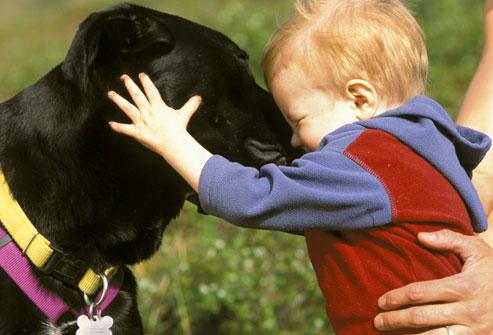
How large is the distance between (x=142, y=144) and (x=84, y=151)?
179mm

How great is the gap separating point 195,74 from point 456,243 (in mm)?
962

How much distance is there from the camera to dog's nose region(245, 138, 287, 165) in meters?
2.83

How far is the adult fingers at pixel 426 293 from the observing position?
236 cm

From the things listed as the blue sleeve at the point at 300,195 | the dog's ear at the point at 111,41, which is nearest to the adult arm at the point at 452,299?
the blue sleeve at the point at 300,195

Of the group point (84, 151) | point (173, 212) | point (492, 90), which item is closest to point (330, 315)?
point (173, 212)

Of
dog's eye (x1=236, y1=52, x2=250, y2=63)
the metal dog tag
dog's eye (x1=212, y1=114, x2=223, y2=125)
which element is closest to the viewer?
the metal dog tag

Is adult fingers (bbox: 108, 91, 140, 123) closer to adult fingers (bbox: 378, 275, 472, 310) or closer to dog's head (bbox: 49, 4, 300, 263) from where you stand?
dog's head (bbox: 49, 4, 300, 263)

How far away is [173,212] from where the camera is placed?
2.91 meters

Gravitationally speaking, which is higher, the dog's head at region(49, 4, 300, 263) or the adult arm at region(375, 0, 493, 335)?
the dog's head at region(49, 4, 300, 263)

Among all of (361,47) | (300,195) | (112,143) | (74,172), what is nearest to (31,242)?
(74,172)

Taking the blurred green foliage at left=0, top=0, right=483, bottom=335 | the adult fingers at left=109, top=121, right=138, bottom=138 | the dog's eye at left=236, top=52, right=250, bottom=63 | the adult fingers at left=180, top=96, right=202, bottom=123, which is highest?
the adult fingers at left=109, top=121, right=138, bottom=138

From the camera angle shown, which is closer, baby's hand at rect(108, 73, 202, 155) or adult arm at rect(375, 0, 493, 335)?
adult arm at rect(375, 0, 493, 335)

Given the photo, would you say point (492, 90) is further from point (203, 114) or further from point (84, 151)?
point (84, 151)

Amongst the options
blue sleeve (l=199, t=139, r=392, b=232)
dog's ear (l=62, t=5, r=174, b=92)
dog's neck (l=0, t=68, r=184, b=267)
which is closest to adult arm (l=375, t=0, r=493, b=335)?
blue sleeve (l=199, t=139, r=392, b=232)
